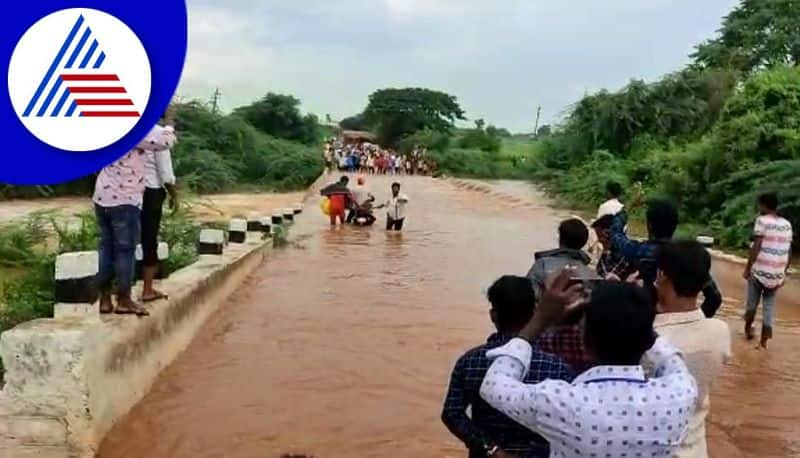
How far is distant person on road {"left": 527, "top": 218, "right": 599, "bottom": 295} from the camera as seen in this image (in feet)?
13.7

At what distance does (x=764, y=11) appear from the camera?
37156 millimetres

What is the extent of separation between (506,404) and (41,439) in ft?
10.7

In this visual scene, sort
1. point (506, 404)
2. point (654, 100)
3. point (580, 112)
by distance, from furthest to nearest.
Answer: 1. point (580, 112)
2. point (654, 100)
3. point (506, 404)

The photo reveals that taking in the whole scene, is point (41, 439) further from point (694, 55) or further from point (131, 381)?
point (694, 55)

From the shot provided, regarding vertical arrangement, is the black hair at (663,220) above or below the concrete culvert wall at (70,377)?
above

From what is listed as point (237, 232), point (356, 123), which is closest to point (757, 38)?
point (237, 232)

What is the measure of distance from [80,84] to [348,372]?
298cm

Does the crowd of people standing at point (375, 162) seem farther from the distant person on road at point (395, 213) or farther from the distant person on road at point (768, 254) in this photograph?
the distant person on road at point (768, 254)

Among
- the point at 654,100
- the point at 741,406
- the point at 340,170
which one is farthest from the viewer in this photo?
the point at 340,170

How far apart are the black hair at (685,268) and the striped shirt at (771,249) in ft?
17.3

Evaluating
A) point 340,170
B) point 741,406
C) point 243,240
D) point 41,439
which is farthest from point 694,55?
point 41,439

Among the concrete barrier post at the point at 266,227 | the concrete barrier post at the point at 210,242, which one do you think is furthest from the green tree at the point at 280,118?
the concrete barrier post at the point at 210,242

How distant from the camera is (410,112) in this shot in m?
70.5

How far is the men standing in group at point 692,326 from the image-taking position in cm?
323
